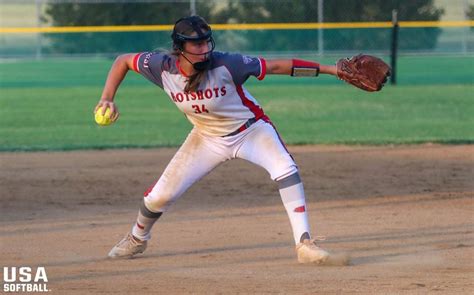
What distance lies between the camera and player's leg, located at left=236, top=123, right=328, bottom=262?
6.23 metres

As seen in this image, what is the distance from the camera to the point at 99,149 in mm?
12203

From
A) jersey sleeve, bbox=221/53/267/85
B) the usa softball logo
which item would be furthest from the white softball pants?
the usa softball logo

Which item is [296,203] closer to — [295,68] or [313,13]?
[295,68]

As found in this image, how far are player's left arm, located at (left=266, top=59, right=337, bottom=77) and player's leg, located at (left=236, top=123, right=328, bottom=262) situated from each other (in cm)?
42

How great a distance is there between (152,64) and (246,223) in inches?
78.5

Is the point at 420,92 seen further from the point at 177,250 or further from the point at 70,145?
the point at 177,250

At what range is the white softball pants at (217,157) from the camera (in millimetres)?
6281

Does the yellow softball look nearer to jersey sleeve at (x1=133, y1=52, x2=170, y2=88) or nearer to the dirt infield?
jersey sleeve at (x1=133, y1=52, x2=170, y2=88)

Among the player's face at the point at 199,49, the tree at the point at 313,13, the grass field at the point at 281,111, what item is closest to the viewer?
the player's face at the point at 199,49

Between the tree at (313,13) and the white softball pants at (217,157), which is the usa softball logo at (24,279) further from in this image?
the tree at (313,13)

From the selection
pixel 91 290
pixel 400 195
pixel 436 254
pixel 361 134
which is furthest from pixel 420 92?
pixel 91 290

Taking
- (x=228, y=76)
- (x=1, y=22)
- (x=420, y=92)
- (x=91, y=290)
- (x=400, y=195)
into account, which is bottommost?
(x=91, y=290)

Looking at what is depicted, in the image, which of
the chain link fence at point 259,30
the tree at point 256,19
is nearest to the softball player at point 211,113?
the chain link fence at point 259,30

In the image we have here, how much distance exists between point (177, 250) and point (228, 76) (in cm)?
137
